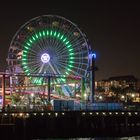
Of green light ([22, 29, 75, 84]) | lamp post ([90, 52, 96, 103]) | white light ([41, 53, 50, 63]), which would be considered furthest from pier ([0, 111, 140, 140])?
white light ([41, 53, 50, 63])

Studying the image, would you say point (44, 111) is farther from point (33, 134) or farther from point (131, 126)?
point (131, 126)

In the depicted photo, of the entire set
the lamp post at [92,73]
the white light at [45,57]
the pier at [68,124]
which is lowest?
the pier at [68,124]

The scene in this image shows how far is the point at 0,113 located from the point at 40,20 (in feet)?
86.5

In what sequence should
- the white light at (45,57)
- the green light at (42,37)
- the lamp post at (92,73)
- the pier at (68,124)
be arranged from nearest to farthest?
the pier at (68,124)
the lamp post at (92,73)
the white light at (45,57)
the green light at (42,37)

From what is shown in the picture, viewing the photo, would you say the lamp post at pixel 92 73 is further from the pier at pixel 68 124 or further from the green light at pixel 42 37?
the pier at pixel 68 124

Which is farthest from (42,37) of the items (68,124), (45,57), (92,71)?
(68,124)

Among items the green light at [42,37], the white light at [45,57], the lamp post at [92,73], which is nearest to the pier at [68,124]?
the lamp post at [92,73]

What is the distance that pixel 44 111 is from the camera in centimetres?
7019

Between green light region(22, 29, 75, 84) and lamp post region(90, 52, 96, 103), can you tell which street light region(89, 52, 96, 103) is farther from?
green light region(22, 29, 75, 84)

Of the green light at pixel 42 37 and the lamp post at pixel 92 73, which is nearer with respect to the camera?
the lamp post at pixel 92 73

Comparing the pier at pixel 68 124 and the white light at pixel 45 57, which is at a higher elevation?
the white light at pixel 45 57

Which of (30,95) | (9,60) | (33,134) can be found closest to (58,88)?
(30,95)

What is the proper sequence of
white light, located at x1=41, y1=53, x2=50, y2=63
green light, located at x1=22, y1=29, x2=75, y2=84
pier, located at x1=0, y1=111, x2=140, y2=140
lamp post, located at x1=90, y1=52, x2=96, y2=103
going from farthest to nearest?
green light, located at x1=22, y1=29, x2=75, y2=84 → white light, located at x1=41, y1=53, x2=50, y2=63 → lamp post, located at x1=90, y1=52, x2=96, y2=103 → pier, located at x1=0, y1=111, x2=140, y2=140

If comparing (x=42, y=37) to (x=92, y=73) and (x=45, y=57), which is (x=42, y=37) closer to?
(x=45, y=57)
